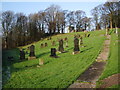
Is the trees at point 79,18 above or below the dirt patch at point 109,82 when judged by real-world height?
above

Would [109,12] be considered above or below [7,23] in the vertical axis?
above

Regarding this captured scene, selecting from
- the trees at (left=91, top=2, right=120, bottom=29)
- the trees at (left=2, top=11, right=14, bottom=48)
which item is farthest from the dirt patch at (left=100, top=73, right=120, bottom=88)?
the trees at (left=91, top=2, right=120, bottom=29)

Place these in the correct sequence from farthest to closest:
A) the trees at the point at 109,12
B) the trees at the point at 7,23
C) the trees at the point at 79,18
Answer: the trees at the point at 79,18 < the trees at the point at 109,12 < the trees at the point at 7,23

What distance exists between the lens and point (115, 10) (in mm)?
40969

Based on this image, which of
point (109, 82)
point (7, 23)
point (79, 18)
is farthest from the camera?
point (79, 18)

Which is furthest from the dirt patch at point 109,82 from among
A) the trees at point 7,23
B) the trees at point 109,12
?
the trees at point 109,12

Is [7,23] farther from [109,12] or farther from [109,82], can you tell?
[109,82]

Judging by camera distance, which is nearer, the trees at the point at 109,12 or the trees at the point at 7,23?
the trees at the point at 7,23

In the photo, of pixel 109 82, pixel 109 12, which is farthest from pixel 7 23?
pixel 109 82

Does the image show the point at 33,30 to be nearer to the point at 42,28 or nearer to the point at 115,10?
the point at 42,28

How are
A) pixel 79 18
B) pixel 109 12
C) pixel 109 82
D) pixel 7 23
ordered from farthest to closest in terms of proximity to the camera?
pixel 79 18 < pixel 109 12 < pixel 7 23 < pixel 109 82

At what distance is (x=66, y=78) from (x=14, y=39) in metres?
34.3

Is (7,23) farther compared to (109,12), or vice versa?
(109,12)

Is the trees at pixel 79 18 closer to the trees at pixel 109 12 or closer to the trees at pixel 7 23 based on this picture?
the trees at pixel 109 12
